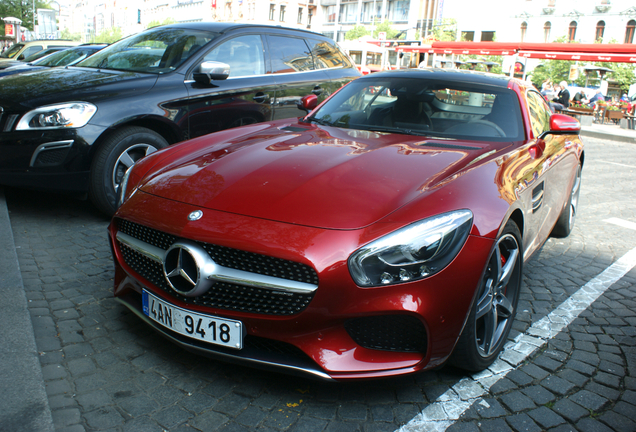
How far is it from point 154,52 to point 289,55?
1497mm

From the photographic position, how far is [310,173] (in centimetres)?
264

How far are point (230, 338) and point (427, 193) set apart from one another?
1.03 m

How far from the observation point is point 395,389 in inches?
97.7

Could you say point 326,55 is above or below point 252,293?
above

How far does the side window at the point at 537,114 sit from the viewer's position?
3.75 m

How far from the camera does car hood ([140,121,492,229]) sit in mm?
2336

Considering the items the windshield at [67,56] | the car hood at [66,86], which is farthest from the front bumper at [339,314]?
the windshield at [67,56]

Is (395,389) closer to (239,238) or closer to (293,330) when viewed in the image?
(293,330)

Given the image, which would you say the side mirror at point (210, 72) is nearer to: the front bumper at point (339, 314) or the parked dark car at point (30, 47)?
the front bumper at point (339, 314)

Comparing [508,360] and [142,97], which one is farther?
[142,97]

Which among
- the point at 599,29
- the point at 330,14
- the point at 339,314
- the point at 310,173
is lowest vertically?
the point at 339,314

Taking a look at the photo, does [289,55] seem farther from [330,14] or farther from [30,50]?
[330,14]

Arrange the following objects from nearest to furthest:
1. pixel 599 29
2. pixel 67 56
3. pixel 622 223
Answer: pixel 622 223
pixel 67 56
pixel 599 29

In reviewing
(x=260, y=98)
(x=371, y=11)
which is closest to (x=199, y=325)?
(x=260, y=98)
